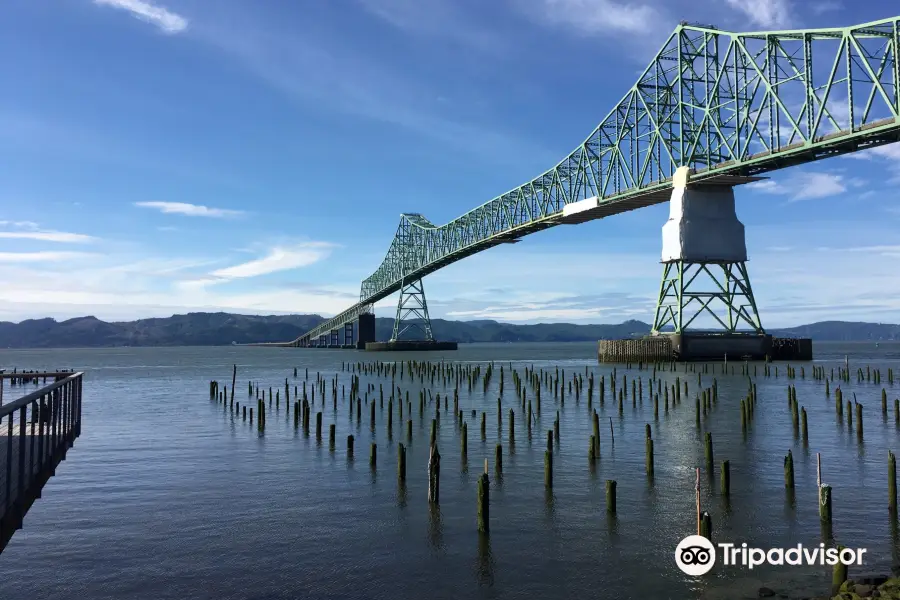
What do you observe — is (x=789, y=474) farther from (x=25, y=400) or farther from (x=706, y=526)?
(x=25, y=400)

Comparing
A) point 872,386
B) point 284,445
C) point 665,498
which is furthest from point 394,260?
point 665,498

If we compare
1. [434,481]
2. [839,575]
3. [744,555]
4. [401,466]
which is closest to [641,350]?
[401,466]

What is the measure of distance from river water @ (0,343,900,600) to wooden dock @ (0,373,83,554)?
1.01 metres

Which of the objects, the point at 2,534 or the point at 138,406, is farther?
the point at 138,406

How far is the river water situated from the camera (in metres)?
11.5

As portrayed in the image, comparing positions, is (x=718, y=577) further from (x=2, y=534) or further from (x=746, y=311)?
(x=746, y=311)

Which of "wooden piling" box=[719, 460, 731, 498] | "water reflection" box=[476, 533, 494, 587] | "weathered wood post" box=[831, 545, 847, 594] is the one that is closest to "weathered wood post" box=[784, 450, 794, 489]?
"wooden piling" box=[719, 460, 731, 498]

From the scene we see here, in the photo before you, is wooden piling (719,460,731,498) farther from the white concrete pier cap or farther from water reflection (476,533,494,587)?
the white concrete pier cap

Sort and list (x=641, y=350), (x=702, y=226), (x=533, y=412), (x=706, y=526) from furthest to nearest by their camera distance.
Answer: (x=641, y=350) < (x=702, y=226) < (x=533, y=412) < (x=706, y=526)

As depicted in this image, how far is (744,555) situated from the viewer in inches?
496

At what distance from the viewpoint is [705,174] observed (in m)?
64.4

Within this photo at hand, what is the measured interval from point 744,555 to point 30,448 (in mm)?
13241

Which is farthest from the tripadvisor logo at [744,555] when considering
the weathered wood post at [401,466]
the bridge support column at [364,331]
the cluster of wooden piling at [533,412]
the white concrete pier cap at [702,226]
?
the bridge support column at [364,331]

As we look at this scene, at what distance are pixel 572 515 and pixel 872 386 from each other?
41.9 metres
